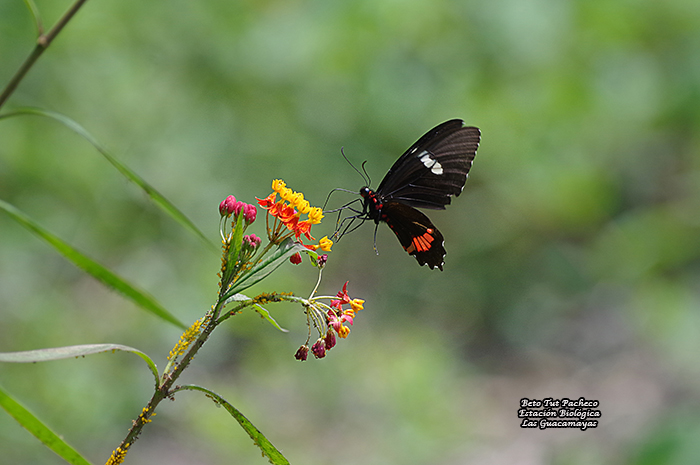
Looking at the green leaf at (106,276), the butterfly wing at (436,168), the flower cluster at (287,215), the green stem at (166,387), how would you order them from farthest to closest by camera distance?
the butterfly wing at (436,168) → the flower cluster at (287,215) → the green leaf at (106,276) → the green stem at (166,387)

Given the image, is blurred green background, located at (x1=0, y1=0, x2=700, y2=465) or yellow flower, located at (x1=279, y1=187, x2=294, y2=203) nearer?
yellow flower, located at (x1=279, y1=187, x2=294, y2=203)

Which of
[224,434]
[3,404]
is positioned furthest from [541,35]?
[3,404]

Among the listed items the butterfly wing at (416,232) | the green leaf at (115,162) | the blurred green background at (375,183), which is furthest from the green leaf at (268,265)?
the blurred green background at (375,183)

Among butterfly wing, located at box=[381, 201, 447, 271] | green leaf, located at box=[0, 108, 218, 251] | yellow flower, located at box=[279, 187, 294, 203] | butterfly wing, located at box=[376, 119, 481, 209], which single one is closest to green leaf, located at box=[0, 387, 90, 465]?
green leaf, located at box=[0, 108, 218, 251]

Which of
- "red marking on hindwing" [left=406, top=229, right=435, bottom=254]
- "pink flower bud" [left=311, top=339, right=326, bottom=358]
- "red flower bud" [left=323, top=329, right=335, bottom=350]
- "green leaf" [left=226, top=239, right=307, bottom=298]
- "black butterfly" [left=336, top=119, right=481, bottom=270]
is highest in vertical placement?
"black butterfly" [left=336, top=119, right=481, bottom=270]

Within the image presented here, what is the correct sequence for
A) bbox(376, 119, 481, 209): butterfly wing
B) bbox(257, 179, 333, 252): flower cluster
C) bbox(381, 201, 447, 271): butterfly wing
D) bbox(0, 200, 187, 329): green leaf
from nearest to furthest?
1. bbox(0, 200, 187, 329): green leaf
2. bbox(257, 179, 333, 252): flower cluster
3. bbox(381, 201, 447, 271): butterfly wing
4. bbox(376, 119, 481, 209): butterfly wing

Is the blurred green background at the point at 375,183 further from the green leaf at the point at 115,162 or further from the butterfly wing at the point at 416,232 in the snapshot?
the green leaf at the point at 115,162

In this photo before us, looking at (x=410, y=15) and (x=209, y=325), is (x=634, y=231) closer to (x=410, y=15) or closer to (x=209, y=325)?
(x=410, y=15)

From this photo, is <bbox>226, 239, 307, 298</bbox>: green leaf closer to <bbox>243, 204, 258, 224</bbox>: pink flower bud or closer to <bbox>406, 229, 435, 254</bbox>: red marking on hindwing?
<bbox>243, 204, 258, 224</bbox>: pink flower bud

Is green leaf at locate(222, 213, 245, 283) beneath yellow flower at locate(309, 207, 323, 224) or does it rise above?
beneath

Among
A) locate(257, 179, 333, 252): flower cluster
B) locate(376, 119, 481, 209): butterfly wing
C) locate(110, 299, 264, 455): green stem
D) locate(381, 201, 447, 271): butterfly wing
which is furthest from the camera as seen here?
locate(376, 119, 481, 209): butterfly wing
